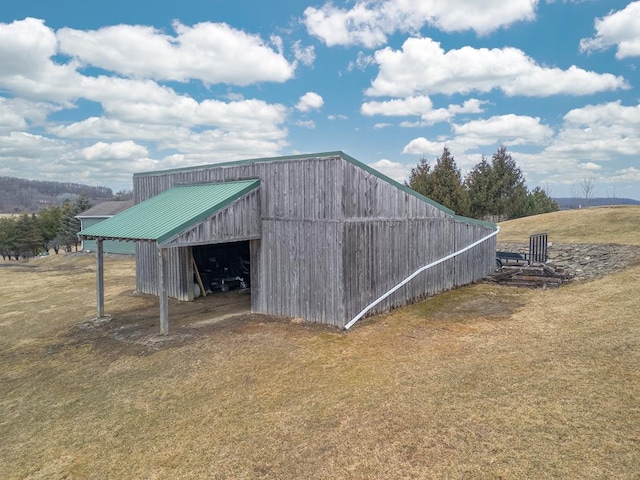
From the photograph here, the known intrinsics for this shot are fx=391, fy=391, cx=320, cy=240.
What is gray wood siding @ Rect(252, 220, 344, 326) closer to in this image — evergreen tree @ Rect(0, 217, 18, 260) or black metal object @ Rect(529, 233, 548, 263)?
black metal object @ Rect(529, 233, 548, 263)

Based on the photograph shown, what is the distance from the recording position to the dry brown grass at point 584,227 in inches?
900

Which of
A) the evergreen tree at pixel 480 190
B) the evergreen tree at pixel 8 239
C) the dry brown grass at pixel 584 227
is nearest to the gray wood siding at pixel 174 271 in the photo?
the dry brown grass at pixel 584 227

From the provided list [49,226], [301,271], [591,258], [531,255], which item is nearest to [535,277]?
[531,255]

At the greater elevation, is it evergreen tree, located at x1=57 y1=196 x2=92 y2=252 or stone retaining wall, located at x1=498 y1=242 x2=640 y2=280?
evergreen tree, located at x1=57 y1=196 x2=92 y2=252

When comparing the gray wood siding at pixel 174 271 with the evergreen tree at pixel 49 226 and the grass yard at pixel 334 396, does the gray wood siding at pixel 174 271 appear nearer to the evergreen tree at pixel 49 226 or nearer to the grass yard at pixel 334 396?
the grass yard at pixel 334 396

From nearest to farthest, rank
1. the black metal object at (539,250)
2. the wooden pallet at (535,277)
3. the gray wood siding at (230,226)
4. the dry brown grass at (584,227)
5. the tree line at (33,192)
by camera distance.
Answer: the gray wood siding at (230,226) → the wooden pallet at (535,277) → the black metal object at (539,250) → the dry brown grass at (584,227) → the tree line at (33,192)

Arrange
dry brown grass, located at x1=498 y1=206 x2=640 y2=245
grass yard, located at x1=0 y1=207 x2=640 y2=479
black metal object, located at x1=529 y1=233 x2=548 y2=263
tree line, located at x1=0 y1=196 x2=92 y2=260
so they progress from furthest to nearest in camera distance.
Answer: tree line, located at x1=0 y1=196 x2=92 y2=260
dry brown grass, located at x1=498 y1=206 x2=640 y2=245
black metal object, located at x1=529 y1=233 x2=548 y2=263
grass yard, located at x1=0 y1=207 x2=640 y2=479

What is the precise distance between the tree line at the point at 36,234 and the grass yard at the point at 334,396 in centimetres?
4019

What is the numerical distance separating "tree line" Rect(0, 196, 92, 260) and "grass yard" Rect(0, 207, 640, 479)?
40.2 metres

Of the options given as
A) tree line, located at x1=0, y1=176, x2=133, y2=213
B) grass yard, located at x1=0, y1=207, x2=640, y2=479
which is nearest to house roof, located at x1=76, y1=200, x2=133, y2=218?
grass yard, located at x1=0, y1=207, x2=640, y2=479

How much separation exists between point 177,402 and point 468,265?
44.2ft

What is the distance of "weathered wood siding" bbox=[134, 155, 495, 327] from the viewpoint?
11.2 meters

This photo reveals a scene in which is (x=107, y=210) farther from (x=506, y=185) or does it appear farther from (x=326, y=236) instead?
(x=506, y=185)

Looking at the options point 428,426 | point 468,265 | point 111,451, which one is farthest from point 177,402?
point 468,265
